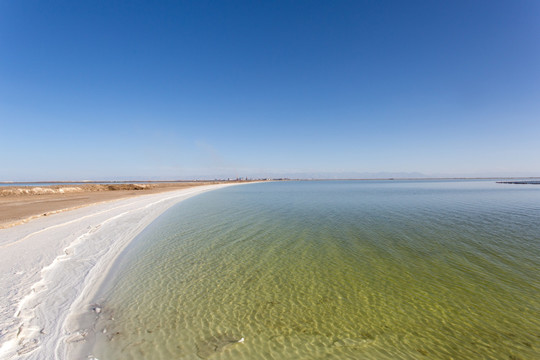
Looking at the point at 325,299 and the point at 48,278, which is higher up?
the point at 48,278

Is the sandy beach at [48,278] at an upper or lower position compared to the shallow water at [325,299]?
upper

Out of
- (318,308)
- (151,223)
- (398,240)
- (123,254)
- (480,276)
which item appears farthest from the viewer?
(151,223)

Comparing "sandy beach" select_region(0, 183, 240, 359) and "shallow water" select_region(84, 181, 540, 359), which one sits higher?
"sandy beach" select_region(0, 183, 240, 359)

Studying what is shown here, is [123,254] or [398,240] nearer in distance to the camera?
[123,254]

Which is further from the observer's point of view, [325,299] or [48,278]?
[48,278]

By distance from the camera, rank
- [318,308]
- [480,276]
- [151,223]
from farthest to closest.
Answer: [151,223] < [480,276] < [318,308]

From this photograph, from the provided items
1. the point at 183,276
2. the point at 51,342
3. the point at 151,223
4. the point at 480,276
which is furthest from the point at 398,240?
the point at 151,223

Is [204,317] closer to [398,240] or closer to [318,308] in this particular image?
[318,308]
